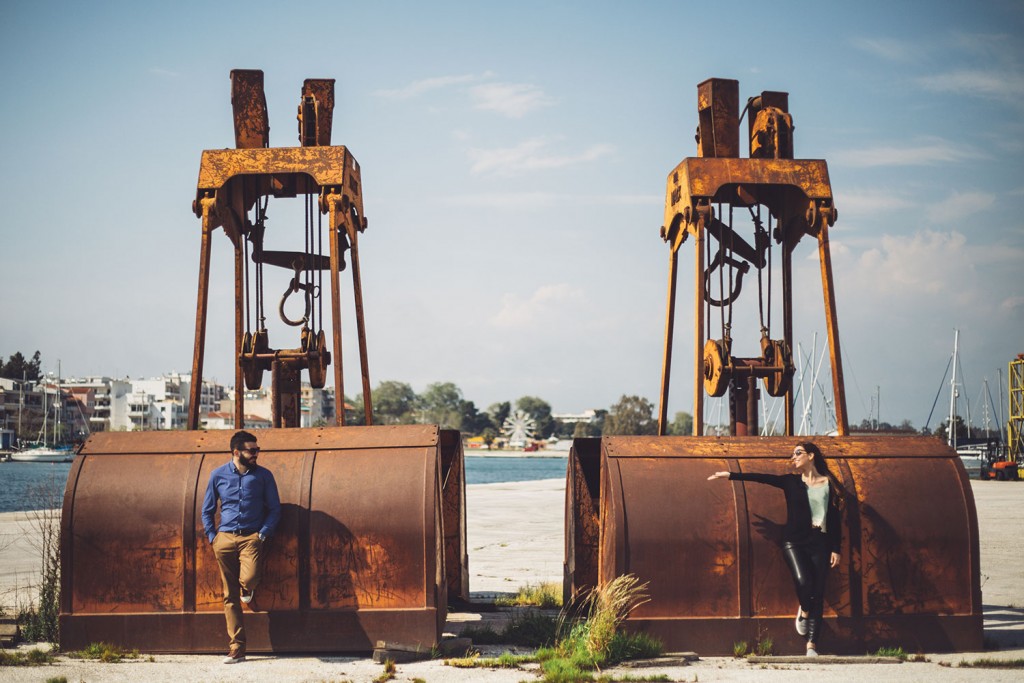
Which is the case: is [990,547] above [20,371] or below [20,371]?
below

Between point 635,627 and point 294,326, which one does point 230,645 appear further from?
point 294,326

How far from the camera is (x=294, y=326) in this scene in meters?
13.4

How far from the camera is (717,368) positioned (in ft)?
41.0

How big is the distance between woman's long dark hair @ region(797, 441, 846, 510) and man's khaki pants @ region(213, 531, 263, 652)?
505 centimetres

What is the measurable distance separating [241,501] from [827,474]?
17.5 feet

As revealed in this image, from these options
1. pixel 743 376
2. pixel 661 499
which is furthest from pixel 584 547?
pixel 743 376

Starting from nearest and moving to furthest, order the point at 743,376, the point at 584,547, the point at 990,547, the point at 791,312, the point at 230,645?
the point at 230,645
the point at 584,547
the point at 743,376
the point at 791,312
the point at 990,547

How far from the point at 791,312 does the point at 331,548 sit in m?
6.95

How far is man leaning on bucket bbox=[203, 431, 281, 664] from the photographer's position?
9.50m

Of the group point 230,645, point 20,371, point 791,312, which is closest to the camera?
point 230,645

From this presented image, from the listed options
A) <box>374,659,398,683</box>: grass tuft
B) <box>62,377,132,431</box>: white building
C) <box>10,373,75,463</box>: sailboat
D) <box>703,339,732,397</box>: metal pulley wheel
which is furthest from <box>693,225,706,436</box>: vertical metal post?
<box>62,377,132,431</box>: white building

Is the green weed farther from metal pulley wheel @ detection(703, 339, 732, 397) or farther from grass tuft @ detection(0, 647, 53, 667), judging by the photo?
metal pulley wheel @ detection(703, 339, 732, 397)

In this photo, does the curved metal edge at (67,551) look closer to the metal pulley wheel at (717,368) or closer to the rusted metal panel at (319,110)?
the rusted metal panel at (319,110)

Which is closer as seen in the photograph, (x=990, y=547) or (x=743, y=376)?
(x=743, y=376)
